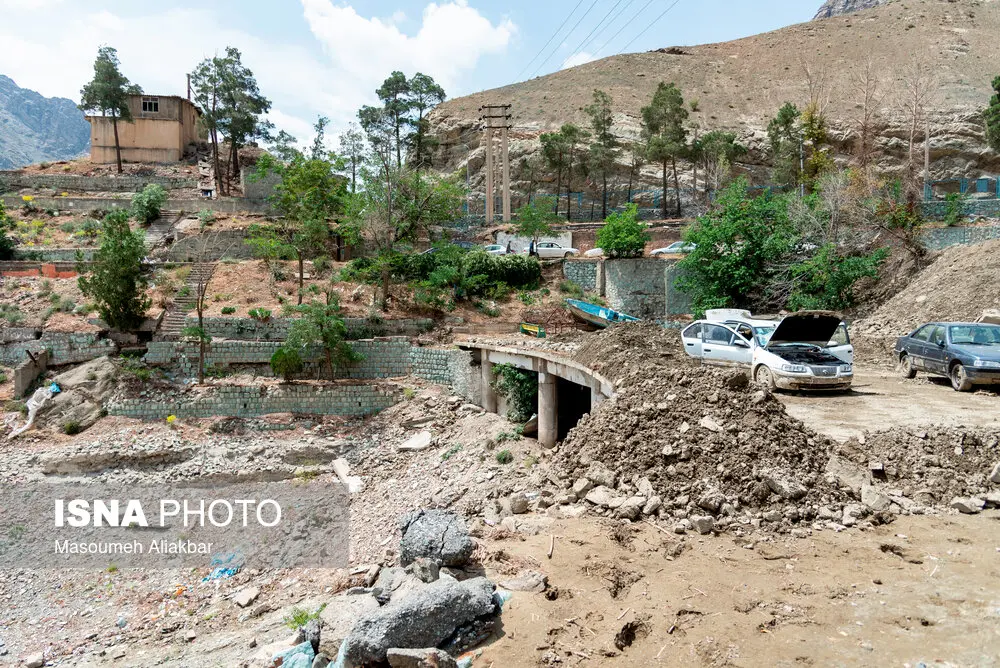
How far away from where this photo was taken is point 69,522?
14.6 meters

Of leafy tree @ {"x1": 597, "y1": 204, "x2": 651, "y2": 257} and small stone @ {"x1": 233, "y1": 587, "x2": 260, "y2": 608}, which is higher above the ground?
leafy tree @ {"x1": 597, "y1": 204, "x2": 651, "y2": 257}

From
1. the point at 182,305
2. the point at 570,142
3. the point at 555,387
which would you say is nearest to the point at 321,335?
the point at 182,305

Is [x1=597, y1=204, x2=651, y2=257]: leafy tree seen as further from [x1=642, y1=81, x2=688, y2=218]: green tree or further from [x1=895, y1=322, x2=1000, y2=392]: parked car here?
[x1=895, y1=322, x2=1000, y2=392]: parked car

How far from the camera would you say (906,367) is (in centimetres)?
1354

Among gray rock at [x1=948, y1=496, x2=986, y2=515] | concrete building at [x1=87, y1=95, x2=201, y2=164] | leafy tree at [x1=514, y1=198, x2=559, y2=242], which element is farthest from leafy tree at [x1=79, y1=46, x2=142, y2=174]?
gray rock at [x1=948, y1=496, x2=986, y2=515]

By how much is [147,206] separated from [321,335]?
18909 millimetres

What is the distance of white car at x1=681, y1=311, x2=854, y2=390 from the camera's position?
1152cm

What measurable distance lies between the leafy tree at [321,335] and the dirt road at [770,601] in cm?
1486

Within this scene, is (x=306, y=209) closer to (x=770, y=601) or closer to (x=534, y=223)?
(x=534, y=223)

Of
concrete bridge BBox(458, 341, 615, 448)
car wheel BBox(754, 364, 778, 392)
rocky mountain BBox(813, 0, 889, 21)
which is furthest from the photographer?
rocky mountain BBox(813, 0, 889, 21)

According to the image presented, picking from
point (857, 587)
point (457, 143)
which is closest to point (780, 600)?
point (857, 587)

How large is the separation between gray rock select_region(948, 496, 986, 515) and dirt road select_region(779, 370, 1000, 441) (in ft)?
5.86

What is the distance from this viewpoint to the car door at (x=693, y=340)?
1405cm

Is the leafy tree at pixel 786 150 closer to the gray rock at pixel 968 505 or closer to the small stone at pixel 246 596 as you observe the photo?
the gray rock at pixel 968 505
